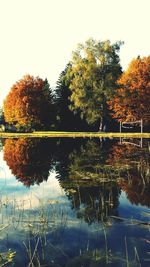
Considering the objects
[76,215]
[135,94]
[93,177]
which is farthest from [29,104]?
[76,215]

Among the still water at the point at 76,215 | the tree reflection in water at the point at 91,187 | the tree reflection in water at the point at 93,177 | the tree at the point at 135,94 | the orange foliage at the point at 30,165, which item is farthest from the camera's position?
the tree at the point at 135,94

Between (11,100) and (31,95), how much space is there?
14.3 feet

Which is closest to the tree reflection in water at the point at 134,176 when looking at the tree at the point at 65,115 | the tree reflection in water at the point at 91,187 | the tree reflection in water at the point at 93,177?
the tree reflection in water at the point at 93,177

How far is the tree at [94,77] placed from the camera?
232 ft

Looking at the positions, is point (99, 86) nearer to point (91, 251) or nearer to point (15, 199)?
point (15, 199)

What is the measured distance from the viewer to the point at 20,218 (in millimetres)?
13141

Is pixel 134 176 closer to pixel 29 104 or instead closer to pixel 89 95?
pixel 89 95

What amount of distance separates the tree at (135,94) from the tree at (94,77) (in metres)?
3.10

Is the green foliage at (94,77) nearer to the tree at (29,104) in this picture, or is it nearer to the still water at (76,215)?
the tree at (29,104)

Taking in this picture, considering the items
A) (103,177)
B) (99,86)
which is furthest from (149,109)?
(103,177)

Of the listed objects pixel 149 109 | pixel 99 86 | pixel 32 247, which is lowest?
pixel 32 247

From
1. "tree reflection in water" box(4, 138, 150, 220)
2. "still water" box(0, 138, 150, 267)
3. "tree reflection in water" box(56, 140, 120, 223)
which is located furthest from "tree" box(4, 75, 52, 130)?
"still water" box(0, 138, 150, 267)

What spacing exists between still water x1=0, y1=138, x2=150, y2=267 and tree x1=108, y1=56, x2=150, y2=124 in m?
41.2

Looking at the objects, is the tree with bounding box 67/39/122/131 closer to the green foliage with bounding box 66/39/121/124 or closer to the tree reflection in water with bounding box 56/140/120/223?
the green foliage with bounding box 66/39/121/124
